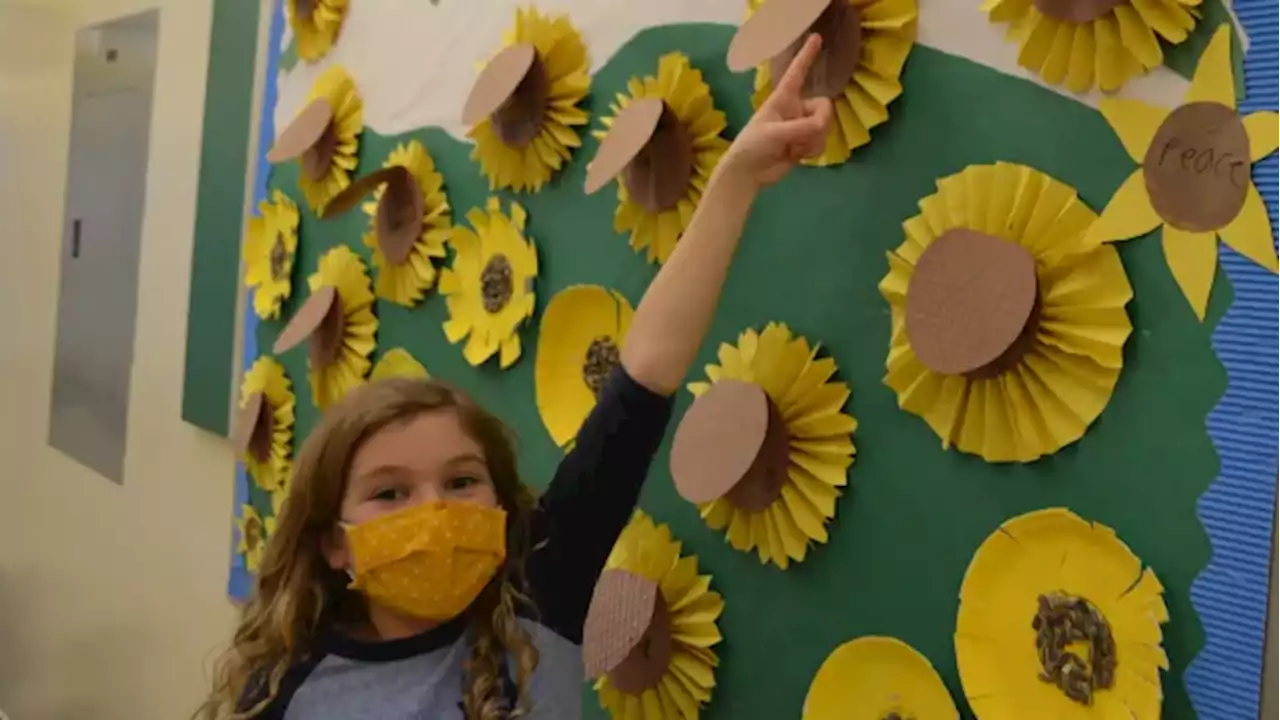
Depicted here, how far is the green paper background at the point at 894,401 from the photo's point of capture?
2.03 feet

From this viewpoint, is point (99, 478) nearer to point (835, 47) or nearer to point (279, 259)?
point (279, 259)

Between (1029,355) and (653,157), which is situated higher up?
A: (653,157)

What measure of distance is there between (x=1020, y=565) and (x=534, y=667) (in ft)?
1.20

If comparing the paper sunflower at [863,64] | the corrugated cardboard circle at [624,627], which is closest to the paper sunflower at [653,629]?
the corrugated cardboard circle at [624,627]

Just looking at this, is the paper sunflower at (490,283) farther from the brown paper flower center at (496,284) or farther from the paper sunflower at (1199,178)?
the paper sunflower at (1199,178)

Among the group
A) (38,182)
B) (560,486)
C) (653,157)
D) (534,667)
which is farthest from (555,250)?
(38,182)

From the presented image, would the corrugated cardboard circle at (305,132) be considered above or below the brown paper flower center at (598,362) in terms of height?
above

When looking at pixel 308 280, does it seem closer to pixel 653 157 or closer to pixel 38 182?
pixel 653 157

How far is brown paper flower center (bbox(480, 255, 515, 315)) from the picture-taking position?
1114 mm

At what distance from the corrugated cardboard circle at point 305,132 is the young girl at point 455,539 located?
548mm

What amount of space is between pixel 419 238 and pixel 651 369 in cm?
49

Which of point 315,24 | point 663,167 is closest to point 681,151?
point 663,167

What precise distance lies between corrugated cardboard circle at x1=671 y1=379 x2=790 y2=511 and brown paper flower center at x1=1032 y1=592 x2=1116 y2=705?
0.22m

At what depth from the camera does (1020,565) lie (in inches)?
26.8
